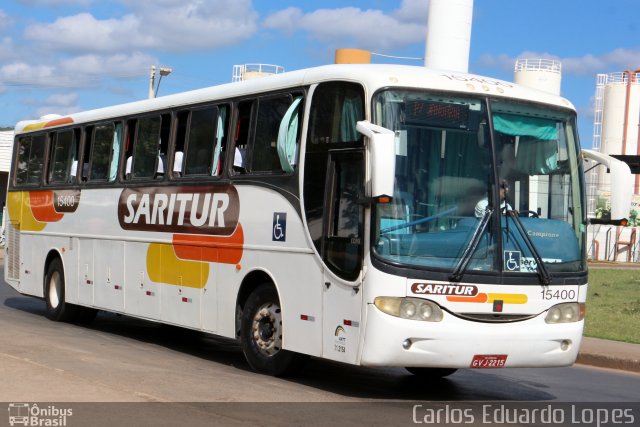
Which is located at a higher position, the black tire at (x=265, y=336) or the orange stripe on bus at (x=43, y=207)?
the orange stripe on bus at (x=43, y=207)

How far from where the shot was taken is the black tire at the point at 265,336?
11492mm

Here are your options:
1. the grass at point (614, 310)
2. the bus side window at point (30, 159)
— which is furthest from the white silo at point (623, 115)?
the bus side window at point (30, 159)

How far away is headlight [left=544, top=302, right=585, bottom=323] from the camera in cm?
1043

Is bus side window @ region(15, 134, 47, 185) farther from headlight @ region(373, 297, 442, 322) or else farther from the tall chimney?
the tall chimney

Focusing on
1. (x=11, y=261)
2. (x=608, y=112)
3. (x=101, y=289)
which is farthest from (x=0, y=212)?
(x=608, y=112)

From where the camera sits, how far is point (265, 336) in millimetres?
11789

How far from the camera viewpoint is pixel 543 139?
35.6 feet

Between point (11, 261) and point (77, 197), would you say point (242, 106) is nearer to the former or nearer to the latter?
point (77, 197)

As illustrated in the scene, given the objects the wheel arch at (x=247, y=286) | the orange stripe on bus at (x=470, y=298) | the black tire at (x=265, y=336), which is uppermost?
the orange stripe on bus at (x=470, y=298)

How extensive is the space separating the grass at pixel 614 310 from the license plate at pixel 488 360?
8.38 m

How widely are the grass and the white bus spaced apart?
765 centimetres

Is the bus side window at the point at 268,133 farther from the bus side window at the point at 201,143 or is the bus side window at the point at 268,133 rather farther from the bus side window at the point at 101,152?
the bus side window at the point at 101,152

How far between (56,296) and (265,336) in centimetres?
719

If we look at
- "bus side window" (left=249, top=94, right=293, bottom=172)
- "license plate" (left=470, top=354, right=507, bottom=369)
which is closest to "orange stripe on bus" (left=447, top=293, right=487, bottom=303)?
"license plate" (left=470, top=354, right=507, bottom=369)
